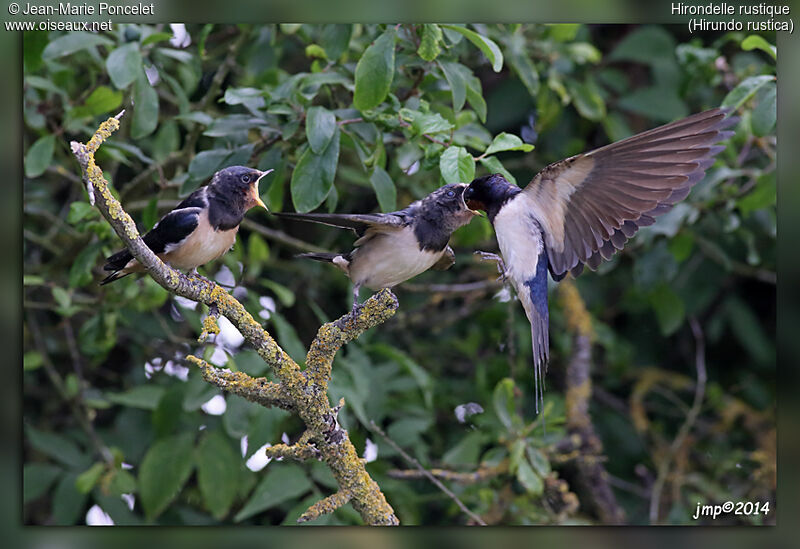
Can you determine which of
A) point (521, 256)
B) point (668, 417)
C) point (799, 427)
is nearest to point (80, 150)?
point (521, 256)

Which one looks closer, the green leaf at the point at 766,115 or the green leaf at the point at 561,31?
the green leaf at the point at 766,115

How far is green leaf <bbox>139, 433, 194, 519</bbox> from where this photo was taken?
237 cm

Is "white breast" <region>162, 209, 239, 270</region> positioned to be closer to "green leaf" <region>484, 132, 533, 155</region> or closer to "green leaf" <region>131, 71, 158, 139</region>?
"green leaf" <region>484, 132, 533, 155</region>

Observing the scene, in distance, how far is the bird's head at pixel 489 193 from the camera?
4.44ft

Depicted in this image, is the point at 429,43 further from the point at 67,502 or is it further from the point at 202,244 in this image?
the point at 67,502

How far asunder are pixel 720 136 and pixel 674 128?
0.06 metres

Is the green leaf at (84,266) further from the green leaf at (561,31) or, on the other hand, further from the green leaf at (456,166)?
the green leaf at (561,31)

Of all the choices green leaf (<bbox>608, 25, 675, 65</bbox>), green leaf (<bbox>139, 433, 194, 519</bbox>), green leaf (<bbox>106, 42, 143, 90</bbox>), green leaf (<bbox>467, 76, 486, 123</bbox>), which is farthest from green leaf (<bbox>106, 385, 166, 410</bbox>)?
green leaf (<bbox>608, 25, 675, 65</bbox>)

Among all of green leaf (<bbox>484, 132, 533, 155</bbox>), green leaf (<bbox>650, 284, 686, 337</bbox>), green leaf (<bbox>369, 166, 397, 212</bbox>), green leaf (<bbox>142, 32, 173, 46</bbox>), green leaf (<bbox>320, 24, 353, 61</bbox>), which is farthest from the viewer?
green leaf (<bbox>650, 284, 686, 337</bbox>)

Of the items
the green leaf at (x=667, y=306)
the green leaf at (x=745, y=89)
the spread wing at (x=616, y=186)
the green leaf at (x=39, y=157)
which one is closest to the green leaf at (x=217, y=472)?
the green leaf at (x=39, y=157)

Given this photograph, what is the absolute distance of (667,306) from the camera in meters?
2.89

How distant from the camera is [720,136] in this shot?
1276 millimetres

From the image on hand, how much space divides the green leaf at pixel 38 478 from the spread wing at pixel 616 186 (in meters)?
1.68

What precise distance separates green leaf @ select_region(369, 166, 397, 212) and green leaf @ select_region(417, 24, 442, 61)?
0.84 ft
